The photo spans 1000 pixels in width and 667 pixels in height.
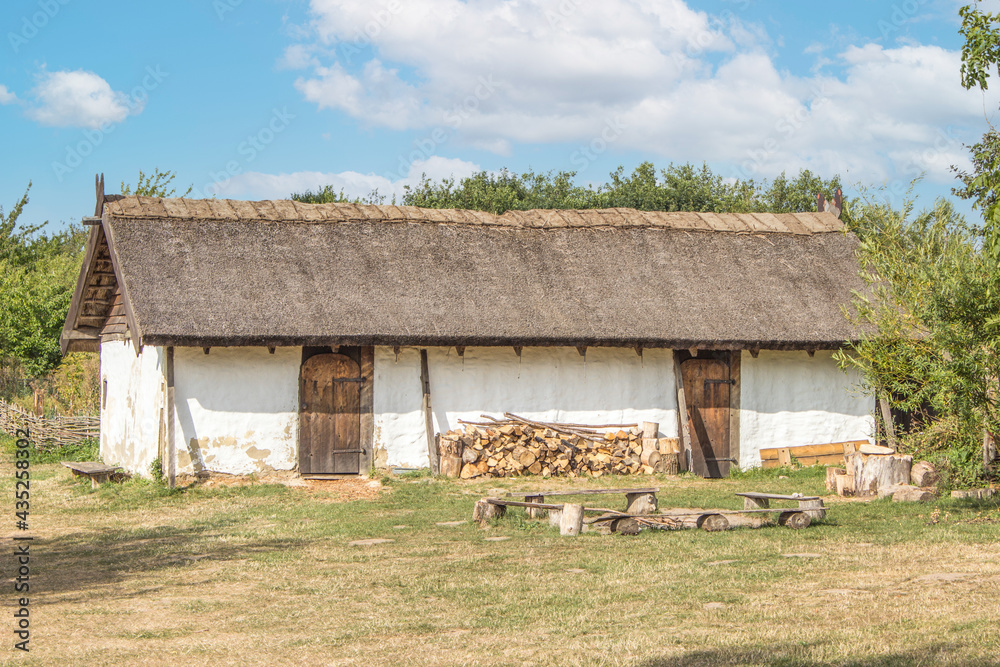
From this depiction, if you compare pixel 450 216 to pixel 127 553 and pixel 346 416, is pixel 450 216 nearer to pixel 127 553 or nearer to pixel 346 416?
pixel 346 416

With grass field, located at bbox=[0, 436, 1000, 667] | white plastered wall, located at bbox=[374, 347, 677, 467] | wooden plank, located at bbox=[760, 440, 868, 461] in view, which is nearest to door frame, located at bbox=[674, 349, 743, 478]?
wooden plank, located at bbox=[760, 440, 868, 461]

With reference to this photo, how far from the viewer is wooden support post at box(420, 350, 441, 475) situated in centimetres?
1596

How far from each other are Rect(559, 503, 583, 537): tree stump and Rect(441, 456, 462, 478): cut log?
5.41 metres

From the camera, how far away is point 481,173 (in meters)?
40.1

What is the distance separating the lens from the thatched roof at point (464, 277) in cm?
1507

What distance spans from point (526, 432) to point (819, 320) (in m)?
5.45

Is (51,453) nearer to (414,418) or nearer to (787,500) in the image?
(414,418)

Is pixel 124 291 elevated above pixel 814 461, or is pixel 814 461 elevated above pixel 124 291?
pixel 124 291

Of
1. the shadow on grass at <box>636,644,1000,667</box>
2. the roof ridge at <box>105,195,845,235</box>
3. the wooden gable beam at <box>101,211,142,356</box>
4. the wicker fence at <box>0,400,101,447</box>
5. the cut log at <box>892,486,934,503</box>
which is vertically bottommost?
the shadow on grass at <box>636,644,1000,667</box>

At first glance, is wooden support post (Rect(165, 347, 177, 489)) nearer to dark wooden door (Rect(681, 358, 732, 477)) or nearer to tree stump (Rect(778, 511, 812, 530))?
dark wooden door (Rect(681, 358, 732, 477))

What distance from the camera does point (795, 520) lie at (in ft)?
35.1

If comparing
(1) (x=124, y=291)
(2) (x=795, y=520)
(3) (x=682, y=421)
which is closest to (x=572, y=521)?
(2) (x=795, y=520)

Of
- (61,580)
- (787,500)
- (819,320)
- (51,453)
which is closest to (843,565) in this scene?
(787,500)

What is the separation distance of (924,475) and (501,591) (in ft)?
26.1
